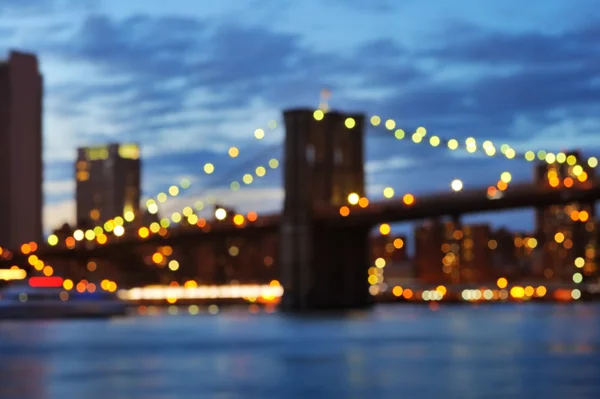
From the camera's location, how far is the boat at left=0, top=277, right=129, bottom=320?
73.4 meters

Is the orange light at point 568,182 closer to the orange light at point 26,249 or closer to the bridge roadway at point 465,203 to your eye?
the bridge roadway at point 465,203

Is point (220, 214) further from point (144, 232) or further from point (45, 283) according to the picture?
point (45, 283)

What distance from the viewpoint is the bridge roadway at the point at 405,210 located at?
61406mm

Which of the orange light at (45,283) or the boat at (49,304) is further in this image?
the orange light at (45,283)

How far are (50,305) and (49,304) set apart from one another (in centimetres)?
9

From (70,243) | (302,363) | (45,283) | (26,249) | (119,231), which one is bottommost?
(302,363)

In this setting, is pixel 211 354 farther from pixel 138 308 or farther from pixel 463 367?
pixel 138 308

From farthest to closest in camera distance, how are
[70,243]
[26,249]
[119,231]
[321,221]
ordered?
[70,243] → [26,249] → [119,231] → [321,221]

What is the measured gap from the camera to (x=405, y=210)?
67938mm

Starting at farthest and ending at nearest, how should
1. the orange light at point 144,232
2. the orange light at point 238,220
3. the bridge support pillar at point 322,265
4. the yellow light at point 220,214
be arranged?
1. the orange light at point 144,232
2. the yellow light at point 220,214
3. the orange light at point 238,220
4. the bridge support pillar at point 322,265

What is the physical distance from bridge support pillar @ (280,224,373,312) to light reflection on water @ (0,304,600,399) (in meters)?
17.0

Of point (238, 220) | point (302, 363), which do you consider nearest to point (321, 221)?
point (238, 220)

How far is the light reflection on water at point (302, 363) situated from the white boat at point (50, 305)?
59.4 feet

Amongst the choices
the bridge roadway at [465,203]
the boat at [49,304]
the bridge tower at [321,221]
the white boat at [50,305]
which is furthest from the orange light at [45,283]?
the bridge roadway at [465,203]
